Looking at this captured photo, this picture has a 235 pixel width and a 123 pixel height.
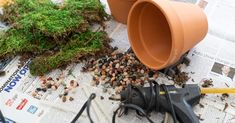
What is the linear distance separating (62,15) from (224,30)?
43 cm

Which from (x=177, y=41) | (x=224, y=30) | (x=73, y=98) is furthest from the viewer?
(x=224, y=30)

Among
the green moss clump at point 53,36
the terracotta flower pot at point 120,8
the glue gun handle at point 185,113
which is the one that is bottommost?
the glue gun handle at point 185,113

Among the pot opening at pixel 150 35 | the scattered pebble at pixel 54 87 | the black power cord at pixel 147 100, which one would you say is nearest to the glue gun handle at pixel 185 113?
the black power cord at pixel 147 100

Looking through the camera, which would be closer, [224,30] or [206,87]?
[206,87]

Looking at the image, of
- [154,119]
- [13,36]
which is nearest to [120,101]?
[154,119]

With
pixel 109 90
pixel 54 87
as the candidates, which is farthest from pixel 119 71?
pixel 54 87

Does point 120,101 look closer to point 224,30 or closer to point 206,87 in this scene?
point 206,87

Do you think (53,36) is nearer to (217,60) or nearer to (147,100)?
(147,100)

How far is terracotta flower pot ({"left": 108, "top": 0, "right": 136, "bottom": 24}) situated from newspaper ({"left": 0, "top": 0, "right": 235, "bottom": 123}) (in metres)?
0.02

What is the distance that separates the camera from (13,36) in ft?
3.10

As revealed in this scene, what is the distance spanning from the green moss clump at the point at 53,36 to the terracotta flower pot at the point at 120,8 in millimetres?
42

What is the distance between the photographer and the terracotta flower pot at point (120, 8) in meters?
0.96

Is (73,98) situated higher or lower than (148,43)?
lower

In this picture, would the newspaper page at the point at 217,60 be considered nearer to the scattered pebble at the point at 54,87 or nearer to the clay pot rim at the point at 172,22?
the clay pot rim at the point at 172,22
